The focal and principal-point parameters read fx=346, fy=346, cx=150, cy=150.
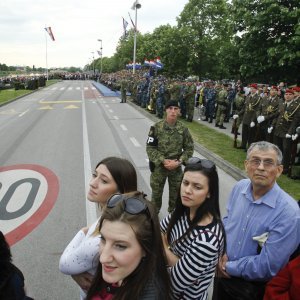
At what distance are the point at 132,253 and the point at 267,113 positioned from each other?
30.9 feet

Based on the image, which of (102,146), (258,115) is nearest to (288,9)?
(258,115)

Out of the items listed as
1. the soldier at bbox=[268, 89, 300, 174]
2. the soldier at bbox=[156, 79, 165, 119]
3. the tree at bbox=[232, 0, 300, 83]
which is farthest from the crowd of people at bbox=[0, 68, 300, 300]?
the soldier at bbox=[156, 79, 165, 119]

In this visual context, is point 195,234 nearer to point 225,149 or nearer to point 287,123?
point 287,123

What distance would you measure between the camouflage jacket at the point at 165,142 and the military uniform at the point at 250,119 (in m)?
6.30

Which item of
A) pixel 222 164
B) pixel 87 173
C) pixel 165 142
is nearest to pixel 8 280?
pixel 165 142

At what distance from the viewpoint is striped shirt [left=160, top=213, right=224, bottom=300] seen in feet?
7.13

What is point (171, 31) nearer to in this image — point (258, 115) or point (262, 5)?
point (262, 5)

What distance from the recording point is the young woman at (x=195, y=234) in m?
2.18

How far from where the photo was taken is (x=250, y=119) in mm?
11359

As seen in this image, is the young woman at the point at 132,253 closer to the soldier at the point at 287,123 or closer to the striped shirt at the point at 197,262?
the striped shirt at the point at 197,262

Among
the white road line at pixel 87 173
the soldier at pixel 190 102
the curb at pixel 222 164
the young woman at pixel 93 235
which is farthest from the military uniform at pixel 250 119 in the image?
the young woman at pixel 93 235

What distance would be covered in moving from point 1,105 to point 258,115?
2052 cm

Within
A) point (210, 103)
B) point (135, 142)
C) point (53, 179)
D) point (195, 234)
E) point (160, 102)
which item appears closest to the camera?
point (195, 234)

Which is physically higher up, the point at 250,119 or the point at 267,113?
the point at 267,113
